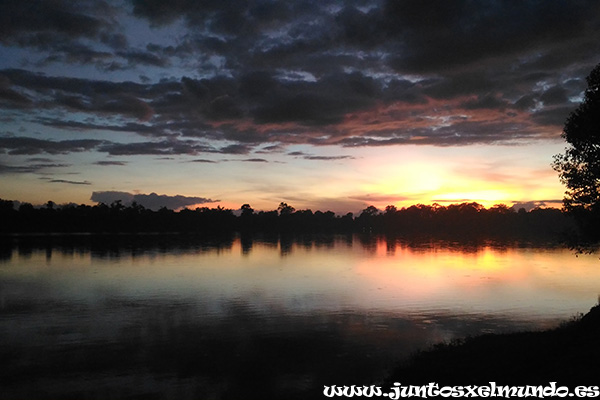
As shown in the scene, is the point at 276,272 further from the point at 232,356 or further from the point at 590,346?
the point at 590,346

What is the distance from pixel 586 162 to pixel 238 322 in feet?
104

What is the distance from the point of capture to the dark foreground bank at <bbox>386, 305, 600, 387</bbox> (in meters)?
15.5

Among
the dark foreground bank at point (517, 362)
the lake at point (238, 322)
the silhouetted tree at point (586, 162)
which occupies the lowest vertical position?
the lake at point (238, 322)

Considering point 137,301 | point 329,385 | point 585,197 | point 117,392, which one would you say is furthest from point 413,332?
point 137,301

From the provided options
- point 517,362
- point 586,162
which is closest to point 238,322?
point 517,362

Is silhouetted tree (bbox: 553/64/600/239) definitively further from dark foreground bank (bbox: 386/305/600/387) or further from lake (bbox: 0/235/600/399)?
dark foreground bank (bbox: 386/305/600/387)

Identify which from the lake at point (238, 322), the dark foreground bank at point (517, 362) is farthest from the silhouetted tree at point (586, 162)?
the dark foreground bank at point (517, 362)

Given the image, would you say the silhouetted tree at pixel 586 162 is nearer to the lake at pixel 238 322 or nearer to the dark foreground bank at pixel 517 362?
the lake at pixel 238 322

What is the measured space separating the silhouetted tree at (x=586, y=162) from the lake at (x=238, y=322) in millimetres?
8177

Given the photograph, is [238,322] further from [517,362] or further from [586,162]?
[586,162]

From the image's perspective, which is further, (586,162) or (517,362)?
(586,162)

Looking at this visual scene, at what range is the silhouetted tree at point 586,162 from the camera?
36.7 meters

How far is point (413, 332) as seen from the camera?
96.4 feet

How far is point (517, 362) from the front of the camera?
18375 millimetres
